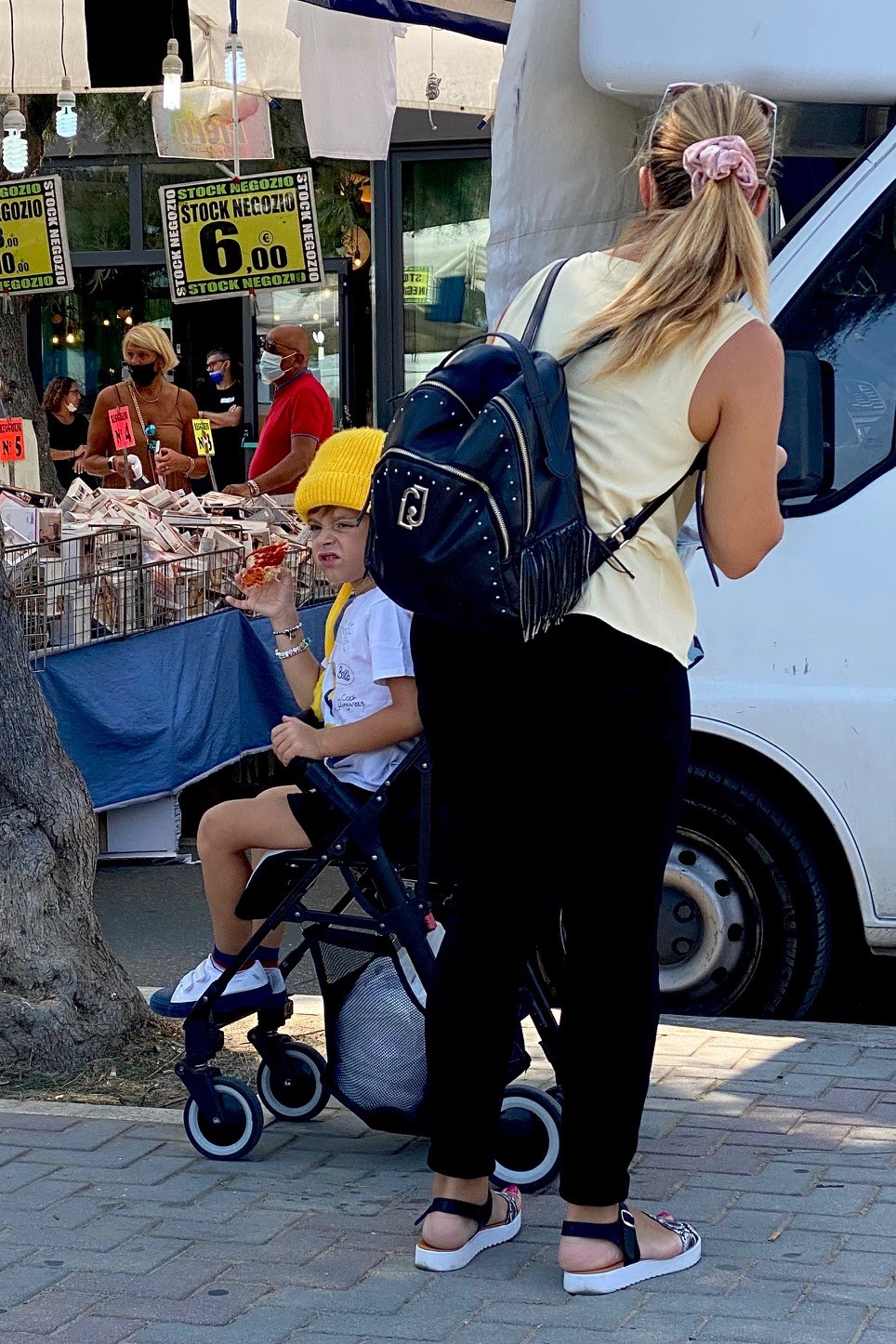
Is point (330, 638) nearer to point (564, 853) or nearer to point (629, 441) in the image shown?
point (564, 853)

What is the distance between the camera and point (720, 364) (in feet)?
9.35

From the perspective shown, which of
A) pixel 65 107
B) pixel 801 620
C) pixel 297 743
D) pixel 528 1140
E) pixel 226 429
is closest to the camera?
pixel 528 1140

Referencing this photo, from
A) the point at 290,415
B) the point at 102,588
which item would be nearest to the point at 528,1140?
the point at 102,588

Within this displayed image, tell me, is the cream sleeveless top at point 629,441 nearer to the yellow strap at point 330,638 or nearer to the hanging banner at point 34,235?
the yellow strap at point 330,638

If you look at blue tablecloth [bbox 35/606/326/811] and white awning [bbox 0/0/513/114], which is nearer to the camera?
blue tablecloth [bbox 35/606/326/811]

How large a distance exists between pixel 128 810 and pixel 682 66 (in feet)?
12.2

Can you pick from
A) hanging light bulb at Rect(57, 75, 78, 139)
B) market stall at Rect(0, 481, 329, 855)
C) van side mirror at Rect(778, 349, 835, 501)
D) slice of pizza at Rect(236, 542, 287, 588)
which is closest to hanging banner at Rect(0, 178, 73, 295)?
hanging light bulb at Rect(57, 75, 78, 139)

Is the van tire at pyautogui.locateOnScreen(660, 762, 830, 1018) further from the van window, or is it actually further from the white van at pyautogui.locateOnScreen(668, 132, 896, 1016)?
the van window

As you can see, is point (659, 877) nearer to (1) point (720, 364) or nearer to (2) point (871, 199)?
(1) point (720, 364)

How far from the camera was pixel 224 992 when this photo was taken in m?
3.70

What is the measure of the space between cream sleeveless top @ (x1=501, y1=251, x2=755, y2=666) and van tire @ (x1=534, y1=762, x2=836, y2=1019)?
1996 mm

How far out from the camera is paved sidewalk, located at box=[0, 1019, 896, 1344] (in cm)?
293

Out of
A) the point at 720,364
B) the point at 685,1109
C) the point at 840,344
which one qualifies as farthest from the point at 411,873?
the point at 840,344

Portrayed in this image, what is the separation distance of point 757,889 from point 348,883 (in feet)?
5.58
